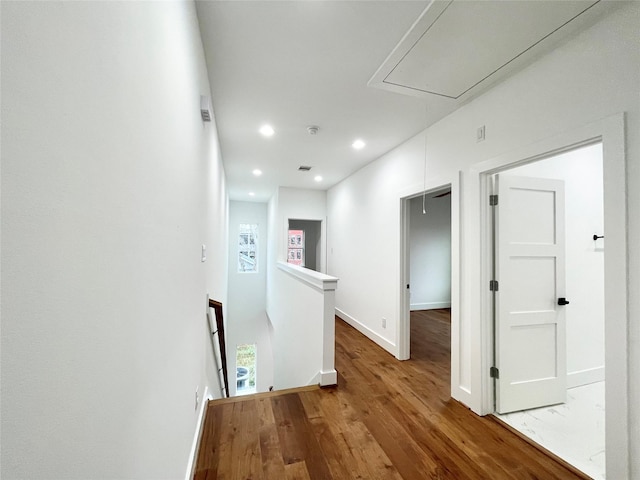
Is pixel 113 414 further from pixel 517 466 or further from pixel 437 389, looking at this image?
pixel 437 389

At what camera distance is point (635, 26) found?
4.43 ft

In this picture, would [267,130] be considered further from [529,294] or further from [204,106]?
[529,294]

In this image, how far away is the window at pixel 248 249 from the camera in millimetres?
7781

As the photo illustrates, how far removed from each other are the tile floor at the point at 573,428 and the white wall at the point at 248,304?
20.1ft

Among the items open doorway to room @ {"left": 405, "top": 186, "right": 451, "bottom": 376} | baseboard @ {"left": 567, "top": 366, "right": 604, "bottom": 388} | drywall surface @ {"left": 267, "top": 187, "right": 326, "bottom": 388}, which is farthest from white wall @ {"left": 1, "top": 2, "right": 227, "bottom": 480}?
open doorway to room @ {"left": 405, "top": 186, "right": 451, "bottom": 376}

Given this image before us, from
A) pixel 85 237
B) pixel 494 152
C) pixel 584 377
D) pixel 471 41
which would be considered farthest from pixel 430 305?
pixel 85 237

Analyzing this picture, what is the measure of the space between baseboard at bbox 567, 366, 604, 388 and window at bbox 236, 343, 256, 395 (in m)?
7.22

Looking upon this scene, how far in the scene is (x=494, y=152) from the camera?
215 cm

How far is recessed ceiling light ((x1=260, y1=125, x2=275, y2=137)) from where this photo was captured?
3008 mm

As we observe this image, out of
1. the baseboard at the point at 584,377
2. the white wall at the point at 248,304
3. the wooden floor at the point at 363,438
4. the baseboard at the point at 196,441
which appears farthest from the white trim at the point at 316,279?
the white wall at the point at 248,304

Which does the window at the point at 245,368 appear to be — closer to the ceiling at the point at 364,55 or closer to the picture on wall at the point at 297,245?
the picture on wall at the point at 297,245

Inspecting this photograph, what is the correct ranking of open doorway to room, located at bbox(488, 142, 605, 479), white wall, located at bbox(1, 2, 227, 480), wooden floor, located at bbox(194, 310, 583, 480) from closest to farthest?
white wall, located at bbox(1, 2, 227, 480) → wooden floor, located at bbox(194, 310, 583, 480) → open doorway to room, located at bbox(488, 142, 605, 479)

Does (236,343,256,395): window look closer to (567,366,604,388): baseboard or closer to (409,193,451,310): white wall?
(409,193,451,310): white wall

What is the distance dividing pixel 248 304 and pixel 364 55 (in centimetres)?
695
